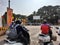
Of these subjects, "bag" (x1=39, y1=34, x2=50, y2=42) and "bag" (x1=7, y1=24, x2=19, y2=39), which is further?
"bag" (x1=39, y1=34, x2=50, y2=42)

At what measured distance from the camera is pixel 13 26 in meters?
9.80

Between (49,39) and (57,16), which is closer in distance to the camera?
(49,39)

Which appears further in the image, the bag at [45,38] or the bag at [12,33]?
the bag at [45,38]

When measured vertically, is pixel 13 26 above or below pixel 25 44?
above

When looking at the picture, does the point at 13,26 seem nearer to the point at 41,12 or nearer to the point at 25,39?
the point at 25,39

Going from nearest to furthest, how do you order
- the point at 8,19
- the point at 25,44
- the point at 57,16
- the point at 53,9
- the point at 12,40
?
the point at 12,40, the point at 25,44, the point at 8,19, the point at 57,16, the point at 53,9

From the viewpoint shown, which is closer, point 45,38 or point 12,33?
point 12,33

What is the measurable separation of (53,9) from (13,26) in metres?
102

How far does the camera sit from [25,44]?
9.41 meters

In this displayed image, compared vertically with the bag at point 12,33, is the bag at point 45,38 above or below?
below

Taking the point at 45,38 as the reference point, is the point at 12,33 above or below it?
above

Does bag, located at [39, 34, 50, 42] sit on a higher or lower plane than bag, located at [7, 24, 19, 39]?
lower

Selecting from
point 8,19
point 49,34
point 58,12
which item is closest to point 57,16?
point 58,12

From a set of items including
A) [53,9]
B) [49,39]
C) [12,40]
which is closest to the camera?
[12,40]
